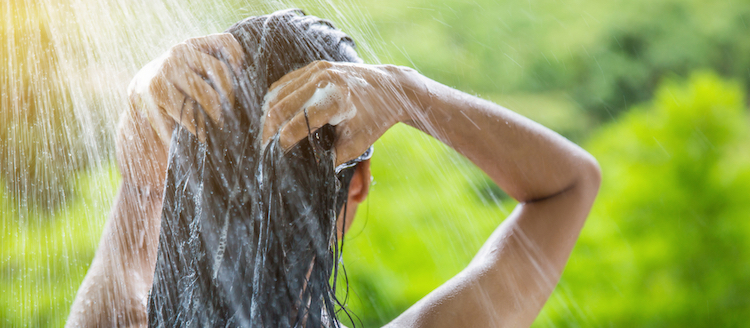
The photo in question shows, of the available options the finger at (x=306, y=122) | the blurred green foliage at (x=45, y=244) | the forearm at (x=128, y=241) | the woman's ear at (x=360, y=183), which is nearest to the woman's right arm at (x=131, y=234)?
the forearm at (x=128, y=241)

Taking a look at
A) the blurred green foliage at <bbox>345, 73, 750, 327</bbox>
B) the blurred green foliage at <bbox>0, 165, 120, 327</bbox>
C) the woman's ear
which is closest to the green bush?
the blurred green foliage at <bbox>345, 73, 750, 327</bbox>

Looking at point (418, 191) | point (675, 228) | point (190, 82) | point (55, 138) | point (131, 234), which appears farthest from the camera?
point (55, 138)

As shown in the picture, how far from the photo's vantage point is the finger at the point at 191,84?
0.50 meters

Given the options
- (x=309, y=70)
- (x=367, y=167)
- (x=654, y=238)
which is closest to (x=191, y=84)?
(x=309, y=70)

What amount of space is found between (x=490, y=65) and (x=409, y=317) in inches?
107

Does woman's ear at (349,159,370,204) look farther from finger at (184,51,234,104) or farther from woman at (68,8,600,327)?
finger at (184,51,234,104)

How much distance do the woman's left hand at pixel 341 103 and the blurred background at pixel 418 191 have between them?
0.84 m

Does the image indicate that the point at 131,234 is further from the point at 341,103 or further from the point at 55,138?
the point at 55,138

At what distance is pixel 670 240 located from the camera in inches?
81.4

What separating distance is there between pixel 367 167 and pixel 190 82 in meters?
0.29

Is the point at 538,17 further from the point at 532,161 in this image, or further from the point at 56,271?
the point at 56,271

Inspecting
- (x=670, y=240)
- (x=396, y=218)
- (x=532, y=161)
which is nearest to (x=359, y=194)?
(x=532, y=161)

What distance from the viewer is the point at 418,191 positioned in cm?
231

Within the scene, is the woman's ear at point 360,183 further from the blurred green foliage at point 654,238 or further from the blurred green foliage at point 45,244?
the blurred green foliage at point 45,244
